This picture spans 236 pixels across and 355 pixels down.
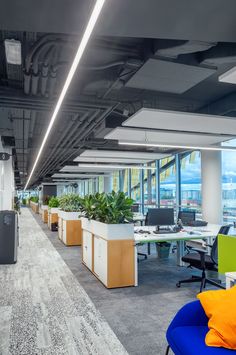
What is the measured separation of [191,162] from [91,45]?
6.67m

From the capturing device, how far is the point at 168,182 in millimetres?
10656

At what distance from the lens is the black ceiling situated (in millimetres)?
2561

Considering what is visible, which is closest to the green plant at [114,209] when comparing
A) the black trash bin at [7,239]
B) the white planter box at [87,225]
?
the white planter box at [87,225]

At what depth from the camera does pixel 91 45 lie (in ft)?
11.5

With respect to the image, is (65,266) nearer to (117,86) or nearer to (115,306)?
(115,306)

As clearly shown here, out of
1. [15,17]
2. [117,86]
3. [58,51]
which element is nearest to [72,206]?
[117,86]

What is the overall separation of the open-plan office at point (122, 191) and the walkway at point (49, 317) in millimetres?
20

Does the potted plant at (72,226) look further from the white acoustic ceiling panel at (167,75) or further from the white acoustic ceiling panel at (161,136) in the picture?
the white acoustic ceiling panel at (167,75)

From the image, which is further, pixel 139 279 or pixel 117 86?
pixel 139 279

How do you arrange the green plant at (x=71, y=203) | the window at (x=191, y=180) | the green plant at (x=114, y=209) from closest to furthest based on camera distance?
the green plant at (x=114, y=209), the green plant at (x=71, y=203), the window at (x=191, y=180)

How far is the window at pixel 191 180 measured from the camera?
9.02 m

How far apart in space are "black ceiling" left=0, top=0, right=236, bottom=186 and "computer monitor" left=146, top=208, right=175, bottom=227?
2.07 m

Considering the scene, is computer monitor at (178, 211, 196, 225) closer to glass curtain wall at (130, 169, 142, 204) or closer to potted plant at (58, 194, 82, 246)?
potted plant at (58, 194, 82, 246)

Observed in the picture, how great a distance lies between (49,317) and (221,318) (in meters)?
2.31
